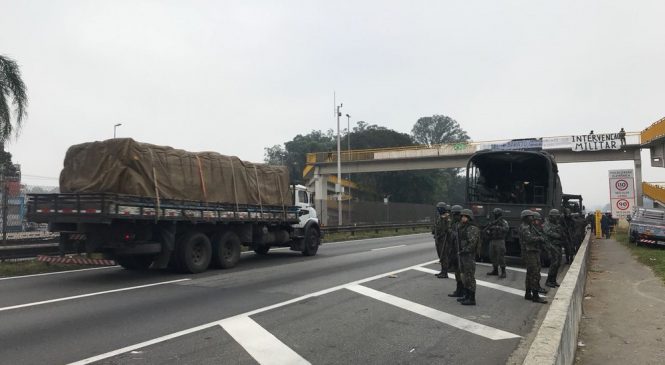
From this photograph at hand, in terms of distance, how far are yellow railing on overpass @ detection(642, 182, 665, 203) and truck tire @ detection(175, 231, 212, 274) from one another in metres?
33.2

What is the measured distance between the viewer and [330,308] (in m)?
7.82

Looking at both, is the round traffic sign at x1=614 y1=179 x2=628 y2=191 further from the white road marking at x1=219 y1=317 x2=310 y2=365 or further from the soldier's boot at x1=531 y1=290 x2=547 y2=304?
the white road marking at x1=219 y1=317 x2=310 y2=365

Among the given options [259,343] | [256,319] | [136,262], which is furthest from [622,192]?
[259,343]

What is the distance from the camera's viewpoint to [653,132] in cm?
3231

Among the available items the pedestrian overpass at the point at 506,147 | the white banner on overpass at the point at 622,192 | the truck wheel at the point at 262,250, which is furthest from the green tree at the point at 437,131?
the truck wheel at the point at 262,250

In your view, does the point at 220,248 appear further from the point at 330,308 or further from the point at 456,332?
the point at 456,332

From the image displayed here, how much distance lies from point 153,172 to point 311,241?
691cm

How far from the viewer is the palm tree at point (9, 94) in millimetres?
15742

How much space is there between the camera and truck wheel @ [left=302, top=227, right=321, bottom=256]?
16.6 meters

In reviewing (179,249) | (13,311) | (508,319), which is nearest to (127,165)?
(179,249)

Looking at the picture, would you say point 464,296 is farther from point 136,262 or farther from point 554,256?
point 136,262

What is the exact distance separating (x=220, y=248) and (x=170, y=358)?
7.53 meters

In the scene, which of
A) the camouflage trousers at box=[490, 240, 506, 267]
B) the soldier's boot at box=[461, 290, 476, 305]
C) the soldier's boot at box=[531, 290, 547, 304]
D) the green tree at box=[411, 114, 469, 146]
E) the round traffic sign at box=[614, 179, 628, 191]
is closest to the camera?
the soldier's boot at box=[461, 290, 476, 305]

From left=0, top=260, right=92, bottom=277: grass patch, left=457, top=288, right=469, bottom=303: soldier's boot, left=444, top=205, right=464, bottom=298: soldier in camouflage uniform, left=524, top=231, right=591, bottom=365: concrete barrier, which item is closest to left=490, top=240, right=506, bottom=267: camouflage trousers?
left=444, top=205, right=464, bottom=298: soldier in camouflage uniform
